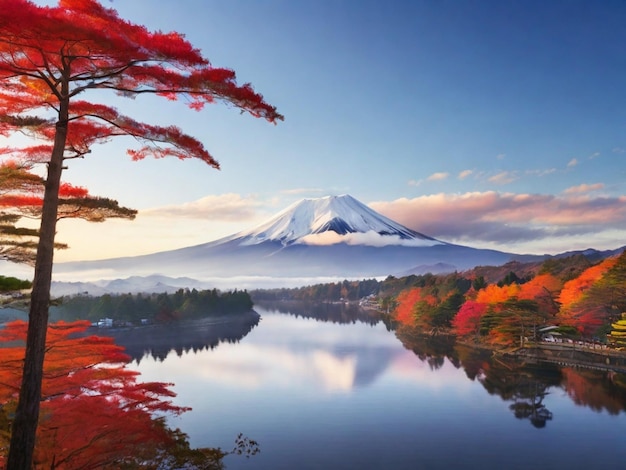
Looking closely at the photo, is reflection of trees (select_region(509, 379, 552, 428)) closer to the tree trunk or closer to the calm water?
the calm water

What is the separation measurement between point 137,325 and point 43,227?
154ft

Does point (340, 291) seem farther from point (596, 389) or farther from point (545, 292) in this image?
point (596, 389)

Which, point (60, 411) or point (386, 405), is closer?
point (60, 411)

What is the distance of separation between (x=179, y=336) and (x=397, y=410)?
30.2 m

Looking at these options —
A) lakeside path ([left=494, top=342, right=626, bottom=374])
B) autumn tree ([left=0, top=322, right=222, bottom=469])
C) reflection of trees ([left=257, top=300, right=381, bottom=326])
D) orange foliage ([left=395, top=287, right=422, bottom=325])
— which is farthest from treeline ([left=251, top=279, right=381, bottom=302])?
autumn tree ([left=0, top=322, right=222, bottom=469])

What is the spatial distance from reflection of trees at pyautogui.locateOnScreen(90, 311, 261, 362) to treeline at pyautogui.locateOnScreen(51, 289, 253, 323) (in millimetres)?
1350

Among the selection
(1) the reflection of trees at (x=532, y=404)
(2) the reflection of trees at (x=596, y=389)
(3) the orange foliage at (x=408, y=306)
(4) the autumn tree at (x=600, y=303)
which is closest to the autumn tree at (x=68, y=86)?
(1) the reflection of trees at (x=532, y=404)

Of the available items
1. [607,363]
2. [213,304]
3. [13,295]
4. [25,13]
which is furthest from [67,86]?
[213,304]

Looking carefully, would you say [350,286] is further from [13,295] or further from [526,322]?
[13,295]

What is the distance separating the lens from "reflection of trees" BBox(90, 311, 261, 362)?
115 ft

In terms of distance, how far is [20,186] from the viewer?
21.5 feet

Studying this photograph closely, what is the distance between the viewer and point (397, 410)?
1828cm

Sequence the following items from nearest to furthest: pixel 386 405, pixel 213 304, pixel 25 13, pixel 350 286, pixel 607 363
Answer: pixel 25 13 → pixel 386 405 → pixel 607 363 → pixel 213 304 → pixel 350 286

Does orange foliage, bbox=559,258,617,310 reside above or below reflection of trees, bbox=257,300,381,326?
above
